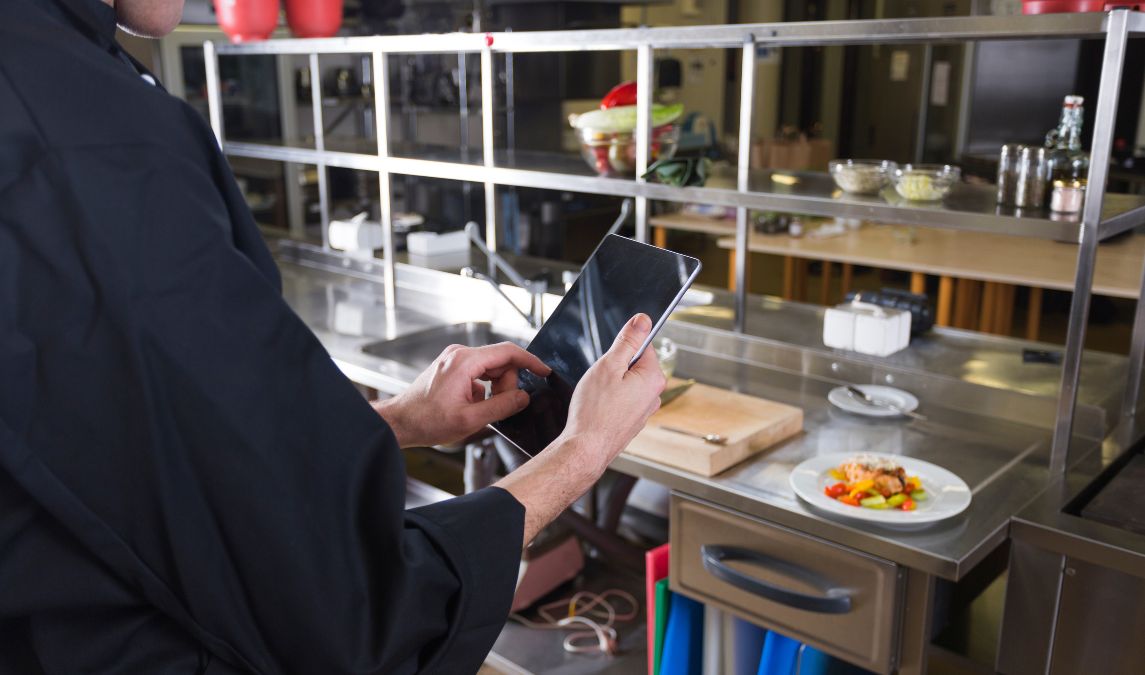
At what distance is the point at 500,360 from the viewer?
1.08 metres

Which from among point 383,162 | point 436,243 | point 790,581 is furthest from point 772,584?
point 436,243

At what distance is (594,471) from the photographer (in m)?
0.88

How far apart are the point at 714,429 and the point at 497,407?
82 centimetres

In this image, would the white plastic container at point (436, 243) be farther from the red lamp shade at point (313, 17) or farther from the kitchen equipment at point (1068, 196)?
the kitchen equipment at point (1068, 196)

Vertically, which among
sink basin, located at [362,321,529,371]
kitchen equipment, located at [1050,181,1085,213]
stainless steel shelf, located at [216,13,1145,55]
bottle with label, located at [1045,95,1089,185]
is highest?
stainless steel shelf, located at [216,13,1145,55]

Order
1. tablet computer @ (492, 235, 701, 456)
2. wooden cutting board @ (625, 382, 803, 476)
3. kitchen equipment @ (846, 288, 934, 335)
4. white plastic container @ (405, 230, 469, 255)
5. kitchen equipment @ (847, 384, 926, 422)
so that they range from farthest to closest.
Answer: white plastic container @ (405, 230, 469, 255) → kitchen equipment @ (846, 288, 934, 335) → kitchen equipment @ (847, 384, 926, 422) → wooden cutting board @ (625, 382, 803, 476) → tablet computer @ (492, 235, 701, 456)

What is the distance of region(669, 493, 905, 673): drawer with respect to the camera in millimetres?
1507

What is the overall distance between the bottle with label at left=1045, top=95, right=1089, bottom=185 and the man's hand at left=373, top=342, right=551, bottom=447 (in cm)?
107

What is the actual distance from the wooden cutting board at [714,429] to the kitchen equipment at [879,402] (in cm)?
19

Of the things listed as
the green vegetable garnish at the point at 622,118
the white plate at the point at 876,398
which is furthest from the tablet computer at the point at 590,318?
the green vegetable garnish at the point at 622,118

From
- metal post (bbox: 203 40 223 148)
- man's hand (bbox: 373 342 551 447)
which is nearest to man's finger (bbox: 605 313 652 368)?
man's hand (bbox: 373 342 551 447)

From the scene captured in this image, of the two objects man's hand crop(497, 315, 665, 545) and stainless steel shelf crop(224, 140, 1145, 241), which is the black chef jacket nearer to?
man's hand crop(497, 315, 665, 545)

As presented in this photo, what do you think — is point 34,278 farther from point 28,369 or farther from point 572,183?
point 572,183

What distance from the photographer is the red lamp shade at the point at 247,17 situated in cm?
283
